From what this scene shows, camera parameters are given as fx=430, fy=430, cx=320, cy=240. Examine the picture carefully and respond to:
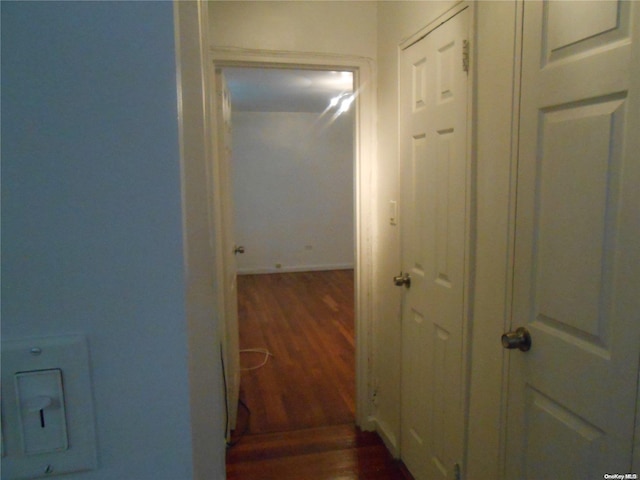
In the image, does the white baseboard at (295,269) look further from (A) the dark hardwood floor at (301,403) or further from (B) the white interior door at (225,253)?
(B) the white interior door at (225,253)

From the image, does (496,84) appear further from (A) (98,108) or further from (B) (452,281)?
(A) (98,108)

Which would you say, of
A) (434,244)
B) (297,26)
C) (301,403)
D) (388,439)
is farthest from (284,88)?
(388,439)

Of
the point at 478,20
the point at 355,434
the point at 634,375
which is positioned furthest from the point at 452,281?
the point at 355,434

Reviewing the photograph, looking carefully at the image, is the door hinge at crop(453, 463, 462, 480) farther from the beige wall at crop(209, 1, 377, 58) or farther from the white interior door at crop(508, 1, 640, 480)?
the beige wall at crop(209, 1, 377, 58)

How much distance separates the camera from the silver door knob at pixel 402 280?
2.08 metres

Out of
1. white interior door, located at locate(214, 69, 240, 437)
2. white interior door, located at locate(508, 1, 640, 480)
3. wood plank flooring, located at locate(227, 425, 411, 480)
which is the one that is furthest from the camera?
white interior door, located at locate(214, 69, 240, 437)

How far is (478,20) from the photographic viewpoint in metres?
1.46

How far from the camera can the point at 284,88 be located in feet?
16.3

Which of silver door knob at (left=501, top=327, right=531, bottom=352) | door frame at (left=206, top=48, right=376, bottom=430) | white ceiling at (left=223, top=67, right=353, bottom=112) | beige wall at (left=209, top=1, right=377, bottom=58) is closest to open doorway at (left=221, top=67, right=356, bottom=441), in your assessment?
white ceiling at (left=223, top=67, right=353, bottom=112)

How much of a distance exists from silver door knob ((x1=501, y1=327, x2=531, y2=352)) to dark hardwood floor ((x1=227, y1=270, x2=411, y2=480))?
1238 mm

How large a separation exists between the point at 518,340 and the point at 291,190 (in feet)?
18.9

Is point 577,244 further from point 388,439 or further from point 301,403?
point 301,403

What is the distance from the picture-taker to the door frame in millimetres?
2277

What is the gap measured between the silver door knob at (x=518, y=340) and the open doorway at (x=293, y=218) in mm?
2230
